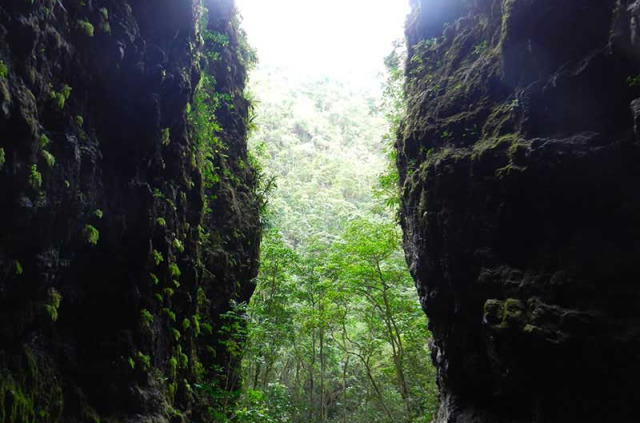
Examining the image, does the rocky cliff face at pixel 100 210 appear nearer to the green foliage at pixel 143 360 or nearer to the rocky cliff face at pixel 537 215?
the green foliage at pixel 143 360

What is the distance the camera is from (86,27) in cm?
502

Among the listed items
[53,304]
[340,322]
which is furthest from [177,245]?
[340,322]

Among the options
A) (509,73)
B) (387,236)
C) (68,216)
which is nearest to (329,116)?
(387,236)

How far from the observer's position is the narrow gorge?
453 centimetres

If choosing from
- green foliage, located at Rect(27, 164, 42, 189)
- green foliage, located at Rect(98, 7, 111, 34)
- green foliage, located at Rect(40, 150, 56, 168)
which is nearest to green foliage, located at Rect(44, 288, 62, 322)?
green foliage, located at Rect(27, 164, 42, 189)

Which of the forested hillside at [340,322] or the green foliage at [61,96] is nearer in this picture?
the green foliage at [61,96]

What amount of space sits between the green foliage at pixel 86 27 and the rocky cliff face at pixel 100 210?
0.02 metres

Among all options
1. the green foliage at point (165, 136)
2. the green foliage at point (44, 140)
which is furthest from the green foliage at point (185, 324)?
the green foliage at point (44, 140)

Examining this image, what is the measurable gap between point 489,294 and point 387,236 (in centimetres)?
874

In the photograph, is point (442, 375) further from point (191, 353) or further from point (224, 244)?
point (224, 244)

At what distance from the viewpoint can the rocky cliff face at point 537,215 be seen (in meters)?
5.54

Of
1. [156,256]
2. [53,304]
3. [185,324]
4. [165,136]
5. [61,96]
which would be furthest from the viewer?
[185,324]

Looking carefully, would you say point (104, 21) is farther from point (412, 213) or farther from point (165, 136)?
point (412, 213)

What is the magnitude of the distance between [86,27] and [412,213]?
7089 mm
